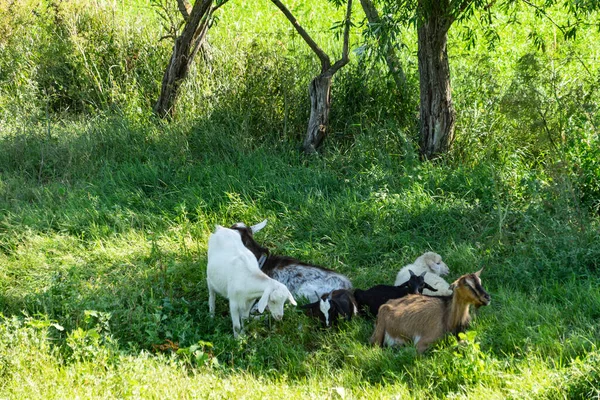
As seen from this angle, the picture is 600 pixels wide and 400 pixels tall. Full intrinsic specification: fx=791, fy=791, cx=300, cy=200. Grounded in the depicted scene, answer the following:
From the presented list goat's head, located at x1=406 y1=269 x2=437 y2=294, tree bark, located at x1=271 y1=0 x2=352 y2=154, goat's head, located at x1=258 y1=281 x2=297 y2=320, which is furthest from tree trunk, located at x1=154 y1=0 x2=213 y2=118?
goat's head, located at x1=406 y1=269 x2=437 y2=294

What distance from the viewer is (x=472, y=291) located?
6.00 meters

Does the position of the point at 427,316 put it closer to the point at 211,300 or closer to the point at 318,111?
the point at 211,300

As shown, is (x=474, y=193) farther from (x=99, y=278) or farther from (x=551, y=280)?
(x=99, y=278)

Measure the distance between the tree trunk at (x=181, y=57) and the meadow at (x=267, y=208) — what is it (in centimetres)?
29

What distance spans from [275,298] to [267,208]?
9.15ft

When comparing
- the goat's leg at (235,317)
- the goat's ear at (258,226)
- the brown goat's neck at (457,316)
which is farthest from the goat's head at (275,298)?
the goat's ear at (258,226)

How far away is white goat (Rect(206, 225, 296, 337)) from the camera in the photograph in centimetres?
657

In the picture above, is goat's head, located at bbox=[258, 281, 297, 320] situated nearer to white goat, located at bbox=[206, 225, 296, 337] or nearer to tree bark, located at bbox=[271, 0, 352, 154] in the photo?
white goat, located at bbox=[206, 225, 296, 337]

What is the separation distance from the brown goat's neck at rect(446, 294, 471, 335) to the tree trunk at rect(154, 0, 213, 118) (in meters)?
6.26

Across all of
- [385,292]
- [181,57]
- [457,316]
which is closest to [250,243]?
[385,292]

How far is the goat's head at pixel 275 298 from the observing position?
650cm

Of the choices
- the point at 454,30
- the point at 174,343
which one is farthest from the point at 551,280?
the point at 454,30

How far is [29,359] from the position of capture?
603 cm

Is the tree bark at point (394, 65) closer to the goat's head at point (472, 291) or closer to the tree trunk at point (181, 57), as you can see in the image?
the tree trunk at point (181, 57)
